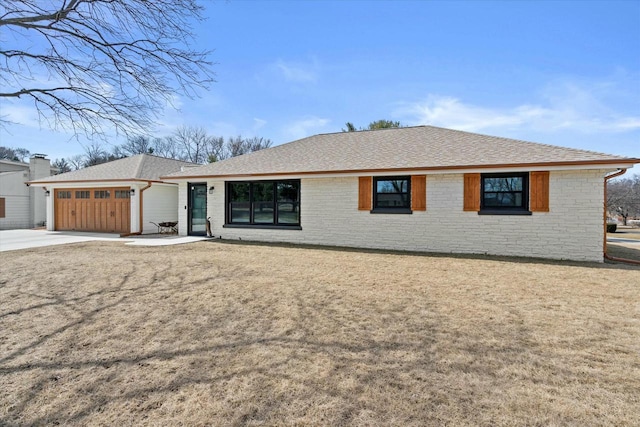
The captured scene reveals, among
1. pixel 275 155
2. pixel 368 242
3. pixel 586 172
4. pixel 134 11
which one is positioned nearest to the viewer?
pixel 134 11

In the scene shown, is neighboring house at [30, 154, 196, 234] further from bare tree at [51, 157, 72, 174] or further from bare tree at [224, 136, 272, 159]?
bare tree at [51, 157, 72, 174]

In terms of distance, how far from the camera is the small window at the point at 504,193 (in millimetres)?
9094

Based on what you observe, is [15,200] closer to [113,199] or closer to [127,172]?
[113,199]

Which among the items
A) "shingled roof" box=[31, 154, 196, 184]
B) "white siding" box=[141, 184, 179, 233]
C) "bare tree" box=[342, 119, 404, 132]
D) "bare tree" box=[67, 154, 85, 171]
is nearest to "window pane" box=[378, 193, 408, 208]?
"shingled roof" box=[31, 154, 196, 184]

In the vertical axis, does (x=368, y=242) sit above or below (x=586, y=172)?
below

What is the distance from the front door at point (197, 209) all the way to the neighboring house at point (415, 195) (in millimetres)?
44

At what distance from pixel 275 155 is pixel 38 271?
8.76 m

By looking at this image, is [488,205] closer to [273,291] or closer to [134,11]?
[273,291]

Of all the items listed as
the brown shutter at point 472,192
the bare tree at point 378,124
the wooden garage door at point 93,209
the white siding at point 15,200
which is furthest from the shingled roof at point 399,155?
the bare tree at point 378,124

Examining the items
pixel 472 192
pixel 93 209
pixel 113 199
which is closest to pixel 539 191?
pixel 472 192

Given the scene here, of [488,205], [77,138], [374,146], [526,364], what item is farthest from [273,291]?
→ [374,146]

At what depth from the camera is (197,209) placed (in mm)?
13781

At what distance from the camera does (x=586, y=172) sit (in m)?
8.34

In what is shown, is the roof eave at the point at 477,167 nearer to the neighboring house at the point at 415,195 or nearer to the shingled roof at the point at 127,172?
the neighboring house at the point at 415,195
